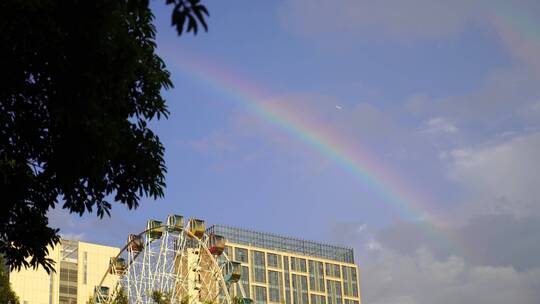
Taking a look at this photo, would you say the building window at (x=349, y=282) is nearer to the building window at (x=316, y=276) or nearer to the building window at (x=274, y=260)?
the building window at (x=316, y=276)

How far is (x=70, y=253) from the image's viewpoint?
122 m

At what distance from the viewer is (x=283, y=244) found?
17962 cm

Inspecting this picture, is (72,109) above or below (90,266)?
below

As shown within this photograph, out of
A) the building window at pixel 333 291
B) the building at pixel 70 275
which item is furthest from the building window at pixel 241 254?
the building at pixel 70 275

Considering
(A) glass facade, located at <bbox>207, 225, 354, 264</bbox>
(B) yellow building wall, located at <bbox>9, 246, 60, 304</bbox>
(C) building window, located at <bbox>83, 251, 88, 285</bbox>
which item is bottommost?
(B) yellow building wall, located at <bbox>9, 246, 60, 304</bbox>

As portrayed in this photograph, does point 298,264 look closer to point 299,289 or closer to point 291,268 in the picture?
point 291,268

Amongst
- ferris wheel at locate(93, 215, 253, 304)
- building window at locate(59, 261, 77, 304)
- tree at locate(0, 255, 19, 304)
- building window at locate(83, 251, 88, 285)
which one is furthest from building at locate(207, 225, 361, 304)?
tree at locate(0, 255, 19, 304)

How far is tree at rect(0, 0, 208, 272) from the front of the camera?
17.2m

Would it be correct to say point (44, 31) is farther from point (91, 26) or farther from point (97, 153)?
point (97, 153)

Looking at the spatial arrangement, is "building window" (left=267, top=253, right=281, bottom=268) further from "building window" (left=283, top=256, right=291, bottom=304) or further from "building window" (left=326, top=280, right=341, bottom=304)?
"building window" (left=326, top=280, right=341, bottom=304)

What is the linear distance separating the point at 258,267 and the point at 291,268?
31.7ft

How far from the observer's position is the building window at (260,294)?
6453 inches

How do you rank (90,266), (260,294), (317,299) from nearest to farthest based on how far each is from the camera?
1. (90,266)
2. (260,294)
3. (317,299)

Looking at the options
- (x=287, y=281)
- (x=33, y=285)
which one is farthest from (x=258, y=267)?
(x=33, y=285)
